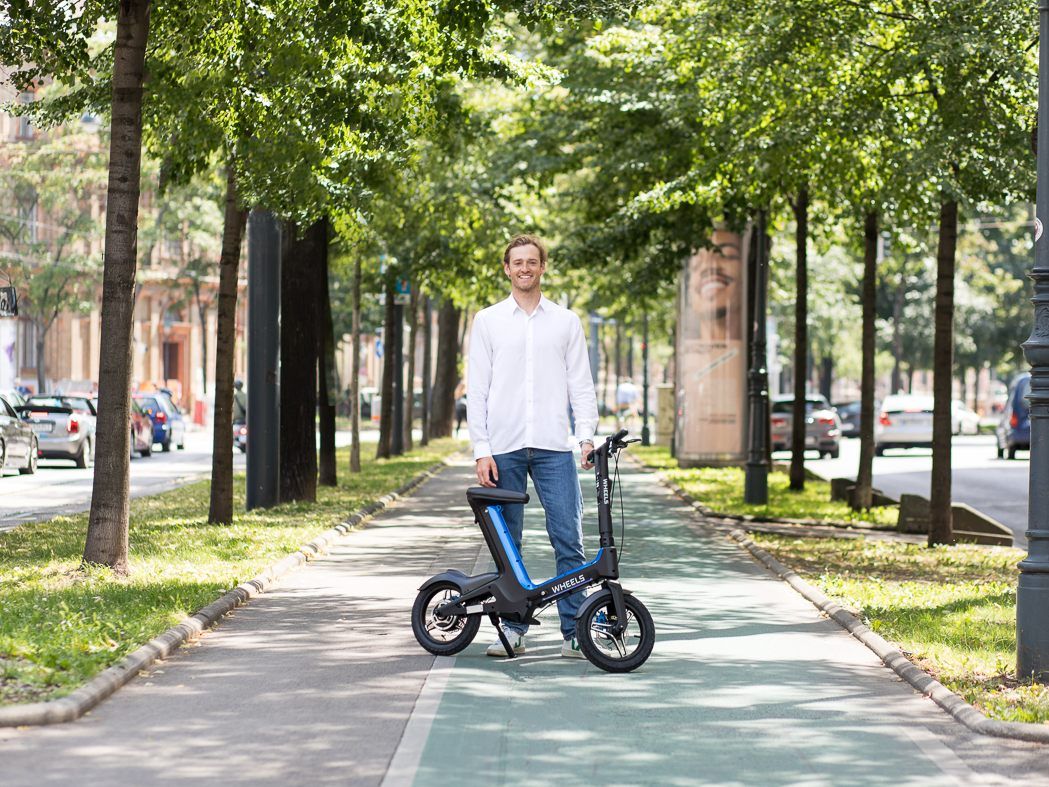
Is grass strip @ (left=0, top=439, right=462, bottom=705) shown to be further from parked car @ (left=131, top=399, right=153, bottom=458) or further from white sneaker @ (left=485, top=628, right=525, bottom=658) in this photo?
parked car @ (left=131, top=399, right=153, bottom=458)

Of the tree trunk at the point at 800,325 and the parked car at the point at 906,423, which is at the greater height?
the tree trunk at the point at 800,325

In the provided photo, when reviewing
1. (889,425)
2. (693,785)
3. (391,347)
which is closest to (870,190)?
(693,785)

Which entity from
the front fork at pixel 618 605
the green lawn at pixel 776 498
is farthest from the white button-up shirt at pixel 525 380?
the green lawn at pixel 776 498

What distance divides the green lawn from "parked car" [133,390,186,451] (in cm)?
1302

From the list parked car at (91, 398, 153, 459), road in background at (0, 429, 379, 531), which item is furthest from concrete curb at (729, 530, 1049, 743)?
parked car at (91, 398, 153, 459)

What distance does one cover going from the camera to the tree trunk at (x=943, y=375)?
1596 centimetres

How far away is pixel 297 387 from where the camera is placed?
2072 cm

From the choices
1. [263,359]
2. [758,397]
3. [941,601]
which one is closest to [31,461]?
[263,359]

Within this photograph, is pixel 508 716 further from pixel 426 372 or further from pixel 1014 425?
pixel 426 372

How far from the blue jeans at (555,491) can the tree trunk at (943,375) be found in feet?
25.6

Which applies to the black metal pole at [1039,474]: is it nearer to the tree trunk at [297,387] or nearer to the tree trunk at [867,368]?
the tree trunk at [867,368]

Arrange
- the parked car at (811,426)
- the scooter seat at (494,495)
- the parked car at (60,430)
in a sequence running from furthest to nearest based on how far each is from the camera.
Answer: the parked car at (811,426) → the parked car at (60,430) → the scooter seat at (494,495)

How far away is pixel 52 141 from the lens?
41438mm

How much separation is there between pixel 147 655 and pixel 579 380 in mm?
2556
